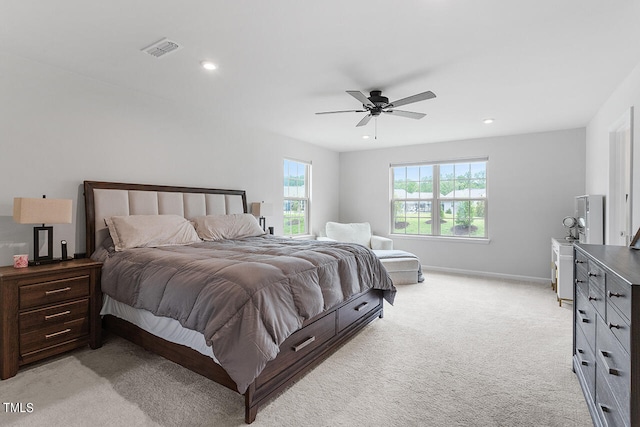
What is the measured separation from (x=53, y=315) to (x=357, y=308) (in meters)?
2.50

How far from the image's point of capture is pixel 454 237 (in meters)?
5.88

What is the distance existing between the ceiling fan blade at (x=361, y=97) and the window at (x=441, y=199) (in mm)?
3328

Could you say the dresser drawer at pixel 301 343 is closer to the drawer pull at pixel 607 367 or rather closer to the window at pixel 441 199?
the drawer pull at pixel 607 367

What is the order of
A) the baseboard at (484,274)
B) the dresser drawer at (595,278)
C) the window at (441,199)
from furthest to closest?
the window at (441,199) < the baseboard at (484,274) < the dresser drawer at (595,278)

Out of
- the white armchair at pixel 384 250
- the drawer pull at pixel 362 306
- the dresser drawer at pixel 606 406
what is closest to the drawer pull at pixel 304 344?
the drawer pull at pixel 362 306

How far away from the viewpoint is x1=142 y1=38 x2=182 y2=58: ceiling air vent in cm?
239

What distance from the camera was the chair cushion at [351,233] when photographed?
611 cm

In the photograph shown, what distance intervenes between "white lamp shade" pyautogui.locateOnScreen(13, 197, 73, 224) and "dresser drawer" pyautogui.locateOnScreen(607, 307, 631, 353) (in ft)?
11.9

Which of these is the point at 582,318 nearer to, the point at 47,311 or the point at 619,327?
the point at 619,327

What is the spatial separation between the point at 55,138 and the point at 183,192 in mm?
1304

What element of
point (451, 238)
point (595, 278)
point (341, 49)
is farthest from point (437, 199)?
point (595, 278)

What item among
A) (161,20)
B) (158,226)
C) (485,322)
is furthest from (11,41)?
(485,322)

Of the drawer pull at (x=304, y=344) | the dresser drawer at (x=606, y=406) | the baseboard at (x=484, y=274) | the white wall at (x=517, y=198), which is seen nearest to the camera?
the dresser drawer at (x=606, y=406)

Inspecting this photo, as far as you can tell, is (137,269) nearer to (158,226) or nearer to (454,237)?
(158,226)
